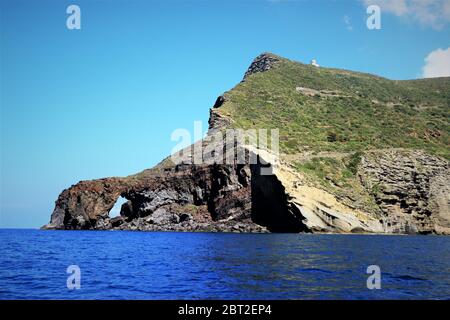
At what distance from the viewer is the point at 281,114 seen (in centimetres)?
11925

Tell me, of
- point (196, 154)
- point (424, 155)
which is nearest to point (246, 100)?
point (196, 154)

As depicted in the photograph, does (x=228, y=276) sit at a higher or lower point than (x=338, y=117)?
lower

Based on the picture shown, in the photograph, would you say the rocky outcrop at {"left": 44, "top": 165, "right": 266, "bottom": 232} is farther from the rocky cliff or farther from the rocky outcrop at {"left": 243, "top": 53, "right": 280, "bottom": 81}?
the rocky outcrop at {"left": 243, "top": 53, "right": 280, "bottom": 81}

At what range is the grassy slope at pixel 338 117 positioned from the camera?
97088 mm

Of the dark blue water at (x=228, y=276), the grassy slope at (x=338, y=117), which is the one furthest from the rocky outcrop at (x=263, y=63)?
the dark blue water at (x=228, y=276)

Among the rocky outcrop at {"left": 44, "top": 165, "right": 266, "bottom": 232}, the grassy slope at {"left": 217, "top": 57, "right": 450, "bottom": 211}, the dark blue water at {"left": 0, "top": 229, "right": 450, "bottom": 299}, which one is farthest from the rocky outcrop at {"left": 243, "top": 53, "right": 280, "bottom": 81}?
the dark blue water at {"left": 0, "top": 229, "right": 450, "bottom": 299}

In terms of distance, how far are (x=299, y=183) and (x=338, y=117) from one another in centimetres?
4703

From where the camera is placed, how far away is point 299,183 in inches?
3339

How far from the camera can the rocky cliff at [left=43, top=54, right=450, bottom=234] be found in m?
85.1

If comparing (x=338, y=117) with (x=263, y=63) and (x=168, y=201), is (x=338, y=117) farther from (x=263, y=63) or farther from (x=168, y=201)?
(x=263, y=63)

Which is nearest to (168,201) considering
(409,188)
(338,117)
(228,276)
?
(409,188)

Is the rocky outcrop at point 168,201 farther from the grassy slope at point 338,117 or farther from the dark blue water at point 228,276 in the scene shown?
the dark blue water at point 228,276

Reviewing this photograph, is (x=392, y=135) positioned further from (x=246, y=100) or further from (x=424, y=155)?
(x=246, y=100)

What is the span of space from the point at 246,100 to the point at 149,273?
99.2 meters
